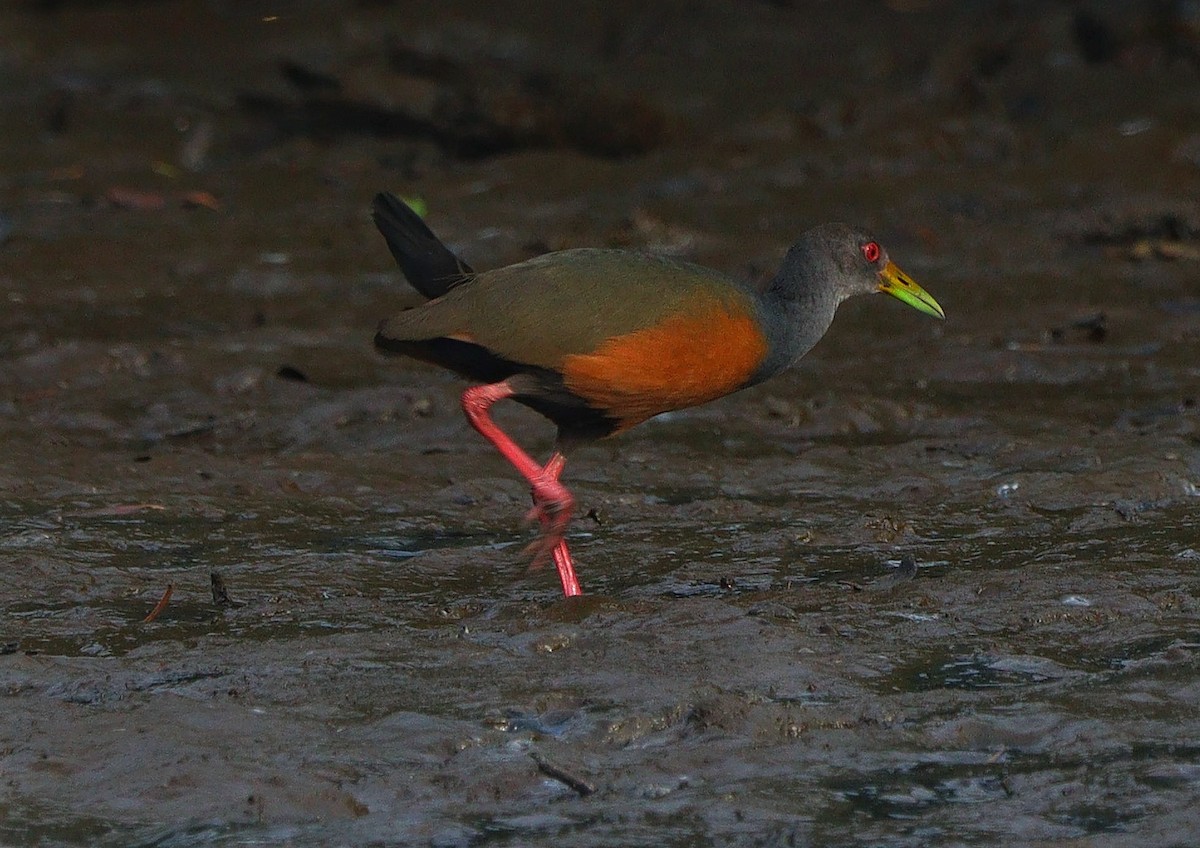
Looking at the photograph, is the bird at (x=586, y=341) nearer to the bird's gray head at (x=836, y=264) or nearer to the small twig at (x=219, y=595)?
the bird's gray head at (x=836, y=264)

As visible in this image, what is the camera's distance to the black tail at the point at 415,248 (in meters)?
6.18

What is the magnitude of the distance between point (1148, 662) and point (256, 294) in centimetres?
610

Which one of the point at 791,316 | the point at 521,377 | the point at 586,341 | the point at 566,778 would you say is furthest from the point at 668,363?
the point at 566,778

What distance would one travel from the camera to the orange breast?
564 centimetres

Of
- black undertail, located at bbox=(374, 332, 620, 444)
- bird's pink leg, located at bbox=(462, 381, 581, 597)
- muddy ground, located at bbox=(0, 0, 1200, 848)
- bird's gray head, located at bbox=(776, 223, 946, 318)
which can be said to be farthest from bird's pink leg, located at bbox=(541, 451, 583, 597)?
bird's gray head, located at bbox=(776, 223, 946, 318)

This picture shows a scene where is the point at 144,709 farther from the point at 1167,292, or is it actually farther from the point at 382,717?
Answer: the point at 1167,292

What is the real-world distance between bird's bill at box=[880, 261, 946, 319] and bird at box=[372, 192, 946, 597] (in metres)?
0.58

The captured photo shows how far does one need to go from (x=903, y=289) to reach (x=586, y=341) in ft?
5.16

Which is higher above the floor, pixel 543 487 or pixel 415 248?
pixel 415 248

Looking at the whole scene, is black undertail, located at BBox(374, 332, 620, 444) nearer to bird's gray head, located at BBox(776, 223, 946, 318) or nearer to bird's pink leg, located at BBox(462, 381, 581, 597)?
bird's pink leg, located at BBox(462, 381, 581, 597)

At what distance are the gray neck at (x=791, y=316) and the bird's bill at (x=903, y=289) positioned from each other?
1.06ft

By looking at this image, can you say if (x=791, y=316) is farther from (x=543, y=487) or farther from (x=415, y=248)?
(x=415, y=248)

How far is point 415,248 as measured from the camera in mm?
6207

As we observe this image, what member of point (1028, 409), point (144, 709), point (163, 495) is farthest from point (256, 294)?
point (144, 709)
